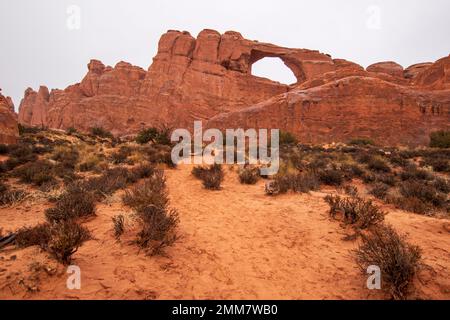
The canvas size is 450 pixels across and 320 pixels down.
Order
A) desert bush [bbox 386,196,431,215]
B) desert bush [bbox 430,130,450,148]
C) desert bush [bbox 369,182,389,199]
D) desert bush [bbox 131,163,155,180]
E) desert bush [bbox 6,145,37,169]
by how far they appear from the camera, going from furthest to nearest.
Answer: desert bush [bbox 430,130,450,148] → desert bush [bbox 6,145,37,169] → desert bush [bbox 131,163,155,180] → desert bush [bbox 369,182,389,199] → desert bush [bbox 386,196,431,215]

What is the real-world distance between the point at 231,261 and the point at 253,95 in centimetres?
4029

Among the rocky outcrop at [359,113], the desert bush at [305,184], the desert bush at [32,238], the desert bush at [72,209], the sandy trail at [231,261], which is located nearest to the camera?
the sandy trail at [231,261]

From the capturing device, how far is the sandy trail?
9.39ft

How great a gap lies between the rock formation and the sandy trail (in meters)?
27.0

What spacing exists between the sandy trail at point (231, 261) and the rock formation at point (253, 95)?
27019 millimetres

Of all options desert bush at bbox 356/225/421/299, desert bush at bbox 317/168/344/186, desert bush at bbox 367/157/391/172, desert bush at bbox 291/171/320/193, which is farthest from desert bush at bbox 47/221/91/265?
desert bush at bbox 367/157/391/172

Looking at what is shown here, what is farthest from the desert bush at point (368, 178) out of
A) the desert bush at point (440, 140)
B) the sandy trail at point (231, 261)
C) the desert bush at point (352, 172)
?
the desert bush at point (440, 140)

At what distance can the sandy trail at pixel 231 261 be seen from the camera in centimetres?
286

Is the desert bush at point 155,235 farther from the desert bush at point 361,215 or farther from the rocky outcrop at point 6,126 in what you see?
the rocky outcrop at point 6,126

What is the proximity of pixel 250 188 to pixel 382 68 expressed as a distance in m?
44.6

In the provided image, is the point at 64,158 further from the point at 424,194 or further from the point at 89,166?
the point at 424,194

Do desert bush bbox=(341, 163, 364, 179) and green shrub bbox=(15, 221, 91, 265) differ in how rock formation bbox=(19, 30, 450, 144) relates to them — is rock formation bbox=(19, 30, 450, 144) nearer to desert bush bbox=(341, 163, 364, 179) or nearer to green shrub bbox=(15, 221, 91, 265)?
desert bush bbox=(341, 163, 364, 179)

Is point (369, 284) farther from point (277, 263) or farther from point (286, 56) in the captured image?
point (286, 56)
